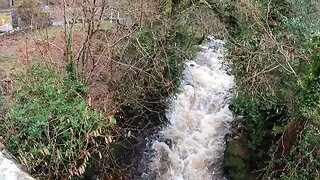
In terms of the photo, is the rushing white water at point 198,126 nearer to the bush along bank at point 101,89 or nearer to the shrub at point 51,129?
the bush along bank at point 101,89

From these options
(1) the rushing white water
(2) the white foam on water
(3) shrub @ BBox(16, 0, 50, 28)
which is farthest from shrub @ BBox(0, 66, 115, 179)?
(3) shrub @ BBox(16, 0, 50, 28)

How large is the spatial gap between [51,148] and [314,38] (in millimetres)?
6619

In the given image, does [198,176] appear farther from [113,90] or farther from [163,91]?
[113,90]

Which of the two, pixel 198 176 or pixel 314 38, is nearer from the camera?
pixel 314 38

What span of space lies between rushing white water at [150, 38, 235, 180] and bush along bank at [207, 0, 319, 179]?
1.04 meters

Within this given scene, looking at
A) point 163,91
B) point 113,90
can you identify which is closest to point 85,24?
point 113,90

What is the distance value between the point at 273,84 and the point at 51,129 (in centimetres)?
591

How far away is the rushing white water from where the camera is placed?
→ 12102 millimetres

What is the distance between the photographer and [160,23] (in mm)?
11602

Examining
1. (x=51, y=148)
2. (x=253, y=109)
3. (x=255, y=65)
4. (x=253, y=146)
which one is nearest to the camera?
(x=51, y=148)

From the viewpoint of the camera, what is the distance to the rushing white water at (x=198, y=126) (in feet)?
39.7

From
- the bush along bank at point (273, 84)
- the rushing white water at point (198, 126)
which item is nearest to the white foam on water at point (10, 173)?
the bush along bank at point (273, 84)

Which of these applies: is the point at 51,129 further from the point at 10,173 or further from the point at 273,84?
the point at 273,84

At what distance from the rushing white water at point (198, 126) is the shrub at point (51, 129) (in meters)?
3.47
